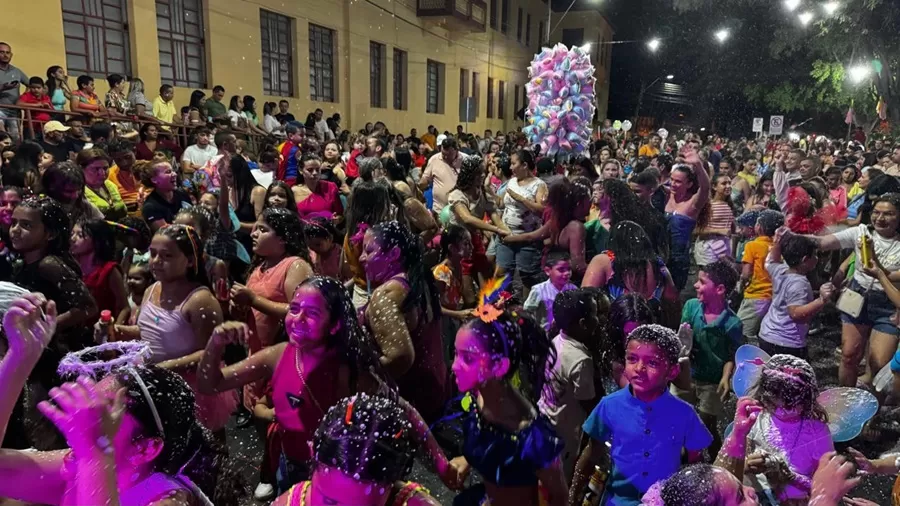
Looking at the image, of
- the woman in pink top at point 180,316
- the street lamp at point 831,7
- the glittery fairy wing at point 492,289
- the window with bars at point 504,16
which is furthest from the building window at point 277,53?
the street lamp at point 831,7

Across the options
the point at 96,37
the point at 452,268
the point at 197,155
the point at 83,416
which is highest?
the point at 96,37

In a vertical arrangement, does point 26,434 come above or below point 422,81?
below

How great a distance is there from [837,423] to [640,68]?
47.9 m

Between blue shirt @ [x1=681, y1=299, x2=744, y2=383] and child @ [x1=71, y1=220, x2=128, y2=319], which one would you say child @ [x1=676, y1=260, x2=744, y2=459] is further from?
child @ [x1=71, y1=220, x2=128, y2=319]

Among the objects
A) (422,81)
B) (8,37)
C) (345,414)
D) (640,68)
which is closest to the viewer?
(345,414)

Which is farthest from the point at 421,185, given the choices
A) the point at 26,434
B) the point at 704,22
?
the point at 704,22

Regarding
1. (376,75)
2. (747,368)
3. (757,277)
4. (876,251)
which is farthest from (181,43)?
(747,368)

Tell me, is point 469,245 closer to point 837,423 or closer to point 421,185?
point 837,423

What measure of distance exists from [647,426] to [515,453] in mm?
583

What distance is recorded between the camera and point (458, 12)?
70.3 ft

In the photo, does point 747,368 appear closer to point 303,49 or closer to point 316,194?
point 316,194

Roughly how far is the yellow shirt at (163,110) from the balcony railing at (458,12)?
12461 millimetres

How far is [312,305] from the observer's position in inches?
91.5

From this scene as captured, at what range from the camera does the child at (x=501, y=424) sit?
82.5 inches
